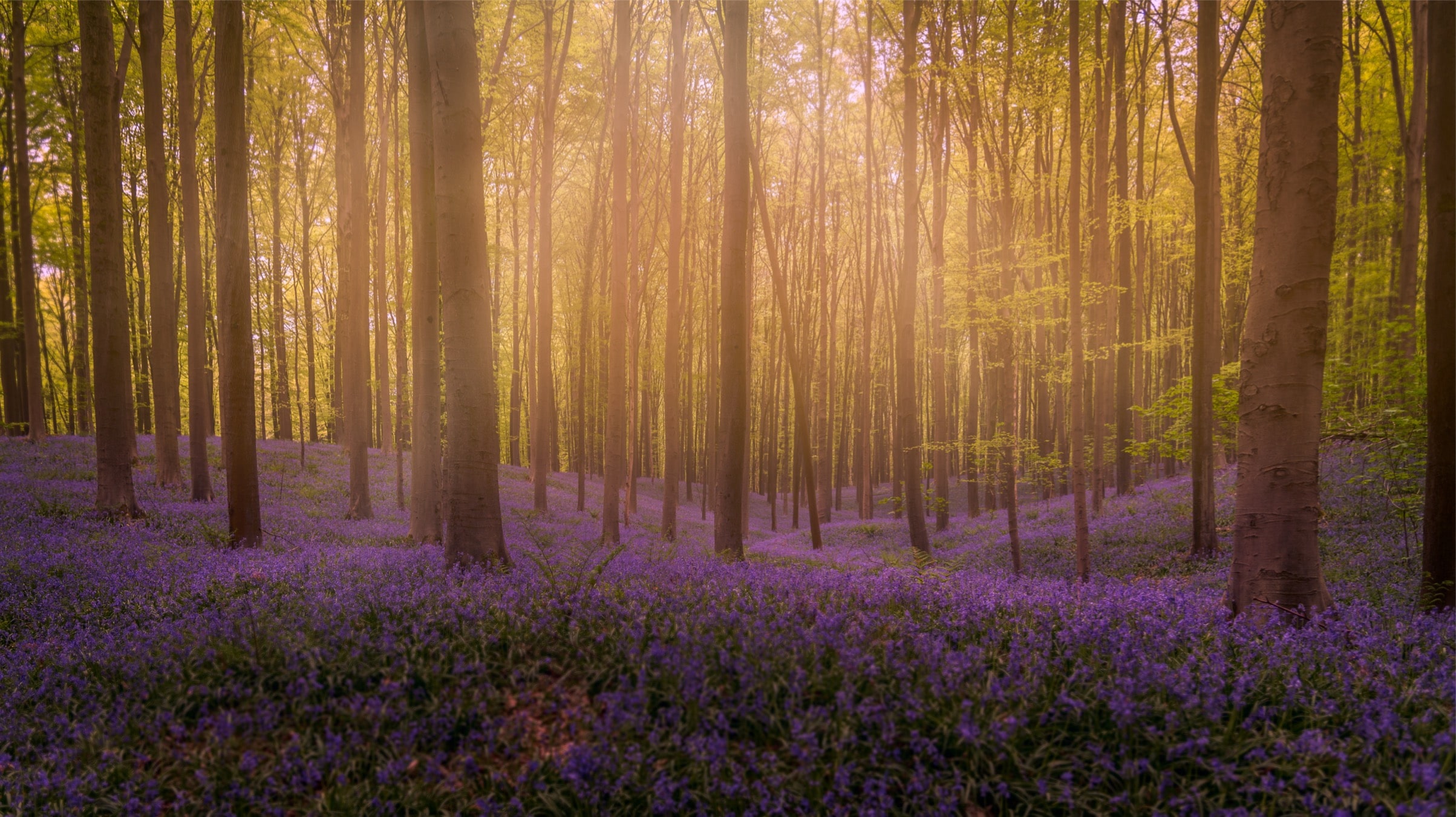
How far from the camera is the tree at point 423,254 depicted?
916 centimetres

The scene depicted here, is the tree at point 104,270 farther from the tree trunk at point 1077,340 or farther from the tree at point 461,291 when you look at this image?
the tree trunk at point 1077,340

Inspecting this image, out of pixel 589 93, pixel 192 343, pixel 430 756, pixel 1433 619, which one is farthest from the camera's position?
pixel 589 93

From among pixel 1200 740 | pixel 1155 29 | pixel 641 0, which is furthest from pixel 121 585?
pixel 1155 29

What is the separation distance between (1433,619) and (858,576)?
14.6 ft

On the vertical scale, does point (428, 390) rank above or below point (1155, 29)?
below

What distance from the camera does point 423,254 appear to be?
9.48 m

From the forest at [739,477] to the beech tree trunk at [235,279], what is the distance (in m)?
0.05

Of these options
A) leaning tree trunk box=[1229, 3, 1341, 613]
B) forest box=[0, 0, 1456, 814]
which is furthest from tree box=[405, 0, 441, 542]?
leaning tree trunk box=[1229, 3, 1341, 613]

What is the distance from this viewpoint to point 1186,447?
39.1 ft

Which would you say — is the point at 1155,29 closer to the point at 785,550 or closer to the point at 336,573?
the point at 785,550

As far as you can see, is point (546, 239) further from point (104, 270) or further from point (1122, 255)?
point (1122, 255)

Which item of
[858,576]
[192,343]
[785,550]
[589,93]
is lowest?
[785,550]

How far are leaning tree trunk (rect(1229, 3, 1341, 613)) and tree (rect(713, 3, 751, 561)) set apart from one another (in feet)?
19.0

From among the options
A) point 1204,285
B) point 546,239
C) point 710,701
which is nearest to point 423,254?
point 546,239
